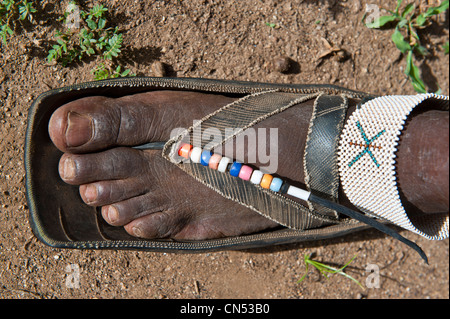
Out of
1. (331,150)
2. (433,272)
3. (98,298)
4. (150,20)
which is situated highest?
(150,20)

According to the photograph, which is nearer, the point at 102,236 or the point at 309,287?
the point at 102,236

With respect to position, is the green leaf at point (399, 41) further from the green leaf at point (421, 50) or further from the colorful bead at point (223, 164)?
the colorful bead at point (223, 164)

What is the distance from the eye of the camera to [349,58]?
2.08 m

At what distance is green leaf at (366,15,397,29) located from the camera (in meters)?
2.05

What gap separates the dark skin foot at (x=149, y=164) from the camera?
1528 millimetres

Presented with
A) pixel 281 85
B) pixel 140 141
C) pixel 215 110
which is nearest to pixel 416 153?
pixel 281 85

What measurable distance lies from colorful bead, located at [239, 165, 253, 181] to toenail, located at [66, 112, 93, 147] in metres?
0.61

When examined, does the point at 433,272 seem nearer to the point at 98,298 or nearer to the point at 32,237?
the point at 98,298

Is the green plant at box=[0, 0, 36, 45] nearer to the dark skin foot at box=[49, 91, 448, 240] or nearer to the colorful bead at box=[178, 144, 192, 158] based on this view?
the dark skin foot at box=[49, 91, 448, 240]

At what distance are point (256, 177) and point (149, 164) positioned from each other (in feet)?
1.56

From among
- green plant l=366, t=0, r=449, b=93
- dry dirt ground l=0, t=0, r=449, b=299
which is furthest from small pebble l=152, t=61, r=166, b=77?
green plant l=366, t=0, r=449, b=93

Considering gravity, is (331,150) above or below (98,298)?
above

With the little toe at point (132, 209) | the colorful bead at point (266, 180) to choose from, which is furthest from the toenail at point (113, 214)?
the colorful bead at point (266, 180)

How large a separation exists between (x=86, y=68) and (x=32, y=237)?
2.76 ft
